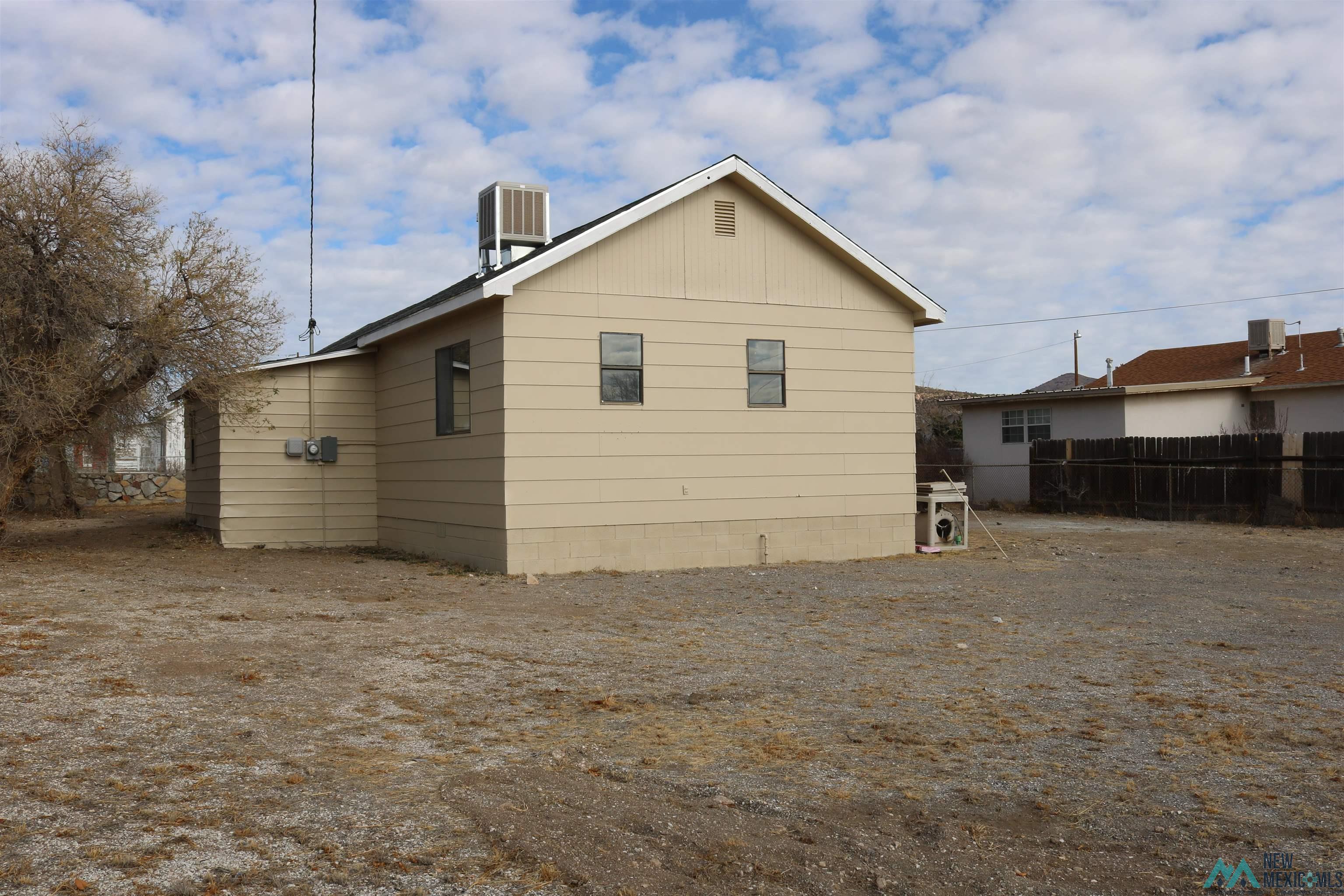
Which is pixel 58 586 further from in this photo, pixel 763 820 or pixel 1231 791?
pixel 1231 791

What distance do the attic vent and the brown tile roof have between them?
17.6 meters

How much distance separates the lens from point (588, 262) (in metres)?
12.8

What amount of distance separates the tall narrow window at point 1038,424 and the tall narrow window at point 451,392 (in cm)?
1785

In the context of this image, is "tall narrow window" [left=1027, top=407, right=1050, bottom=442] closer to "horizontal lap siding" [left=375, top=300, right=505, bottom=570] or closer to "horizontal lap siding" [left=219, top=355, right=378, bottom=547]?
"horizontal lap siding" [left=375, top=300, right=505, bottom=570]

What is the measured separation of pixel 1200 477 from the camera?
21891mm

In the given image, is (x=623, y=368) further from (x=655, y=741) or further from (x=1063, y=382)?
(x=1063, y=382)

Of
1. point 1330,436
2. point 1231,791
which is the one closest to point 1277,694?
point 1231,791

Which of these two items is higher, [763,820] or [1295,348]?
[1295,348]

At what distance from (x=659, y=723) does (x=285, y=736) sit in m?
1.95

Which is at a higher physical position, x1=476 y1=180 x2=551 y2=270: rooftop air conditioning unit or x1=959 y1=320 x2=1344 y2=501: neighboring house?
x1=476 y1=180 x2=551 y2=270: rooftop air conditioning unit

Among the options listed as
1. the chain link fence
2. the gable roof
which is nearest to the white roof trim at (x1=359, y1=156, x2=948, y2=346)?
the gable roof

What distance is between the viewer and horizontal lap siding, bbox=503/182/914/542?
1248 centimetres

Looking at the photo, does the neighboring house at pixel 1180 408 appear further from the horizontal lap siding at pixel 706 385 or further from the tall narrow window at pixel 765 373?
the tall narrow window at pixel 765 373

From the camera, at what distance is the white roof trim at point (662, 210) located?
12.1 m
